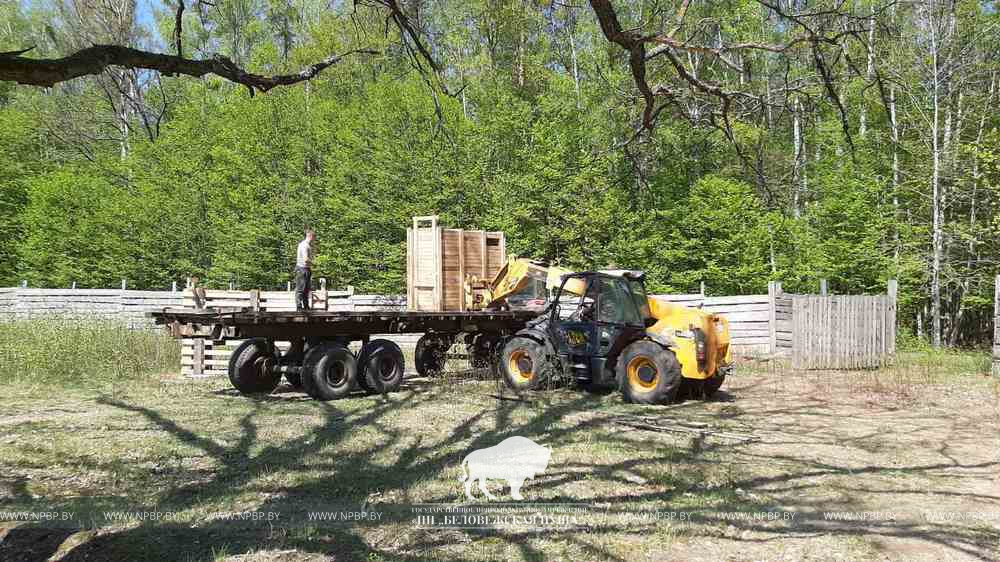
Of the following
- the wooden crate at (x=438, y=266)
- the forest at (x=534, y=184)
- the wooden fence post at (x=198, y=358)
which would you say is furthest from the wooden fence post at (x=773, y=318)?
the wooden fence post at (x=198, y=358)

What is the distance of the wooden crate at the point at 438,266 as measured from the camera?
46.2 feet

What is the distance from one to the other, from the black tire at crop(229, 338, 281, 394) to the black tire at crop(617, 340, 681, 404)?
539 centimetres

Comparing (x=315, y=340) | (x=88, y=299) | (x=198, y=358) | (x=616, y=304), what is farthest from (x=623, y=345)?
(x=88, y=299)

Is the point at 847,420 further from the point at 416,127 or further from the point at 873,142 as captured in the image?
the point at 416,127

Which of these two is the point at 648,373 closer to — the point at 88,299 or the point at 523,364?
the point at 523,364

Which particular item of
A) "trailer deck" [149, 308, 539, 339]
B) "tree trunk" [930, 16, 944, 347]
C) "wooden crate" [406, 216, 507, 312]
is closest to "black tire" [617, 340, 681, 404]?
"trailer deck" [149, 308, 539, 339]

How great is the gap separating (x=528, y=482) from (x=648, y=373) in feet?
15.3

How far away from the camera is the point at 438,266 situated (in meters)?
14.1

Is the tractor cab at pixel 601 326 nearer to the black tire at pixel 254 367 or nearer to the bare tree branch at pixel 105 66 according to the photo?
the black tire at pixel 254 367

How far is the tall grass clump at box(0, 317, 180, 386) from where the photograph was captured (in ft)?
39.8

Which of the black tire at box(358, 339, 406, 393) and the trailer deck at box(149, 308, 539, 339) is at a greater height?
the trailer deck at box(149, 308, 539, 339)

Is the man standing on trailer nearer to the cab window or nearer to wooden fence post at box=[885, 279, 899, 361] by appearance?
the cab window

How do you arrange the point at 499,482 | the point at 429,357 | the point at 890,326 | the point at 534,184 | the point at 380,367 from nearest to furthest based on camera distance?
the point at 499,482 < the point at 380,367 < the point at 429,357 < the point at 890,326 < the point at 534,184

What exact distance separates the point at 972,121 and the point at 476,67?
17.3m
